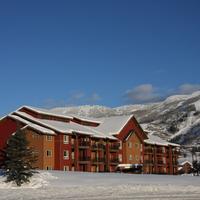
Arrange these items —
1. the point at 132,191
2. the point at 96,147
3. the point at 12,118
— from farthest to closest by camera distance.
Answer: the point at 96,147, the point at 12,118, the point at 132,191

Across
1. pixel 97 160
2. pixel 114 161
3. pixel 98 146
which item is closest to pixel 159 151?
pixel 114 161

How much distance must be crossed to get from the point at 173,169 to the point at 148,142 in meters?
13.0

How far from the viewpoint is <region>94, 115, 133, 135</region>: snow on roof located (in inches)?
3671

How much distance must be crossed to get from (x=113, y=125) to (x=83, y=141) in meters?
14.2

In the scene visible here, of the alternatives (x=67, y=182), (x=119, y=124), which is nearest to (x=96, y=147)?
(x=119, y=124)

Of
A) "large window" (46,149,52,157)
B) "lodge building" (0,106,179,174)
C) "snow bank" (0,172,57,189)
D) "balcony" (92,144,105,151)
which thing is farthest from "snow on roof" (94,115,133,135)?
"snow bank" (0,172,57,189)

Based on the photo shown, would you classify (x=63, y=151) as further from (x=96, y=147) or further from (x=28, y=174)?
(x=28, y=174)

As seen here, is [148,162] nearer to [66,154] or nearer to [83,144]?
[83,144]

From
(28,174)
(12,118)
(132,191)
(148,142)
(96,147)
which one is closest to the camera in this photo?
(132,191)

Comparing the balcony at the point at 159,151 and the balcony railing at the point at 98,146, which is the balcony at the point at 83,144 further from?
the balcony at the point at 159,151

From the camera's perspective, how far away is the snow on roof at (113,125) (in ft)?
306

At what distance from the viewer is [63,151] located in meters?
78.5

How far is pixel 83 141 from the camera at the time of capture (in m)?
83.1

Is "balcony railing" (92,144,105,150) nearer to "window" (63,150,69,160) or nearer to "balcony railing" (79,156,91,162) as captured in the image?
"balcony railing" (79,156,91,162)
